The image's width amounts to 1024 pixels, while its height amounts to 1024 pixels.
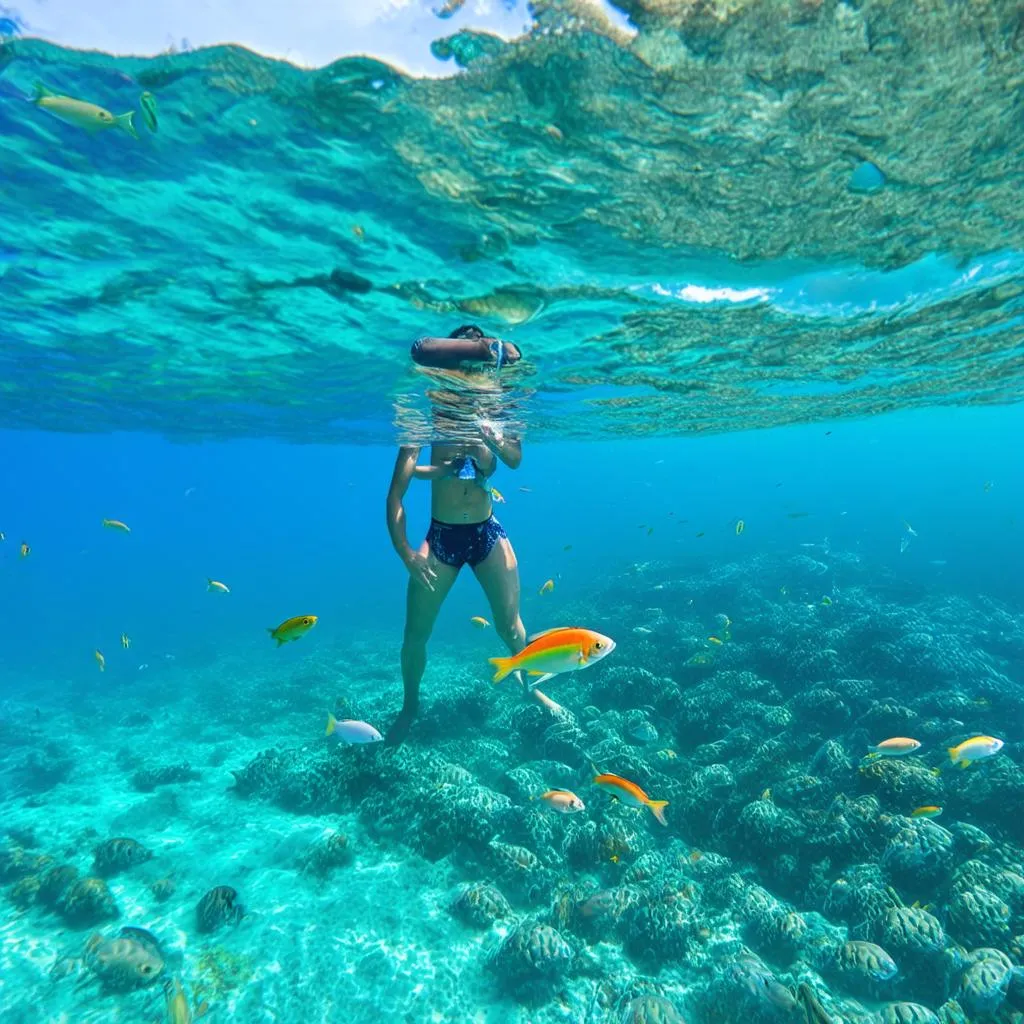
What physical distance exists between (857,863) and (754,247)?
8.95 meters

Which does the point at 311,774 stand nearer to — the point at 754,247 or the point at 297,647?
the point at 754,247

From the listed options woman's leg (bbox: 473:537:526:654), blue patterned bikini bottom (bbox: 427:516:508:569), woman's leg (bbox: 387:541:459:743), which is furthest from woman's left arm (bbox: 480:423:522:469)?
woman's leg (bbox: 387:541:459:743)

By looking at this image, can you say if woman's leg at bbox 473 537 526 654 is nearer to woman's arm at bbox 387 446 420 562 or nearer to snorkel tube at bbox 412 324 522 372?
woman's arm at bbox 387 446 420 562

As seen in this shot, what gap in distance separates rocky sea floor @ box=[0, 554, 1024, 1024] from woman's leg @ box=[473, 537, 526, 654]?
2.69 metres

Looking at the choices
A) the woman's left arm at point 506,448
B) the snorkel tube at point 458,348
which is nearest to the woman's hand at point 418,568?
the woman's left arm at point 506,448

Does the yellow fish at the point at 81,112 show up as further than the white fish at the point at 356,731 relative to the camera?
No

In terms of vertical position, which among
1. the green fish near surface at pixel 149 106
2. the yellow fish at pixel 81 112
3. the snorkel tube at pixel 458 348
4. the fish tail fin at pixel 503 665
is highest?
the green fish near surface at pixel 149 106

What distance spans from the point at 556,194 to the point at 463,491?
420 cm

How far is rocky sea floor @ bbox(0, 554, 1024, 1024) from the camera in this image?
5.53m

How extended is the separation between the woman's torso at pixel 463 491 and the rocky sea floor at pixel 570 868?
438 cm

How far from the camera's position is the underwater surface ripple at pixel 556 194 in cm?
494

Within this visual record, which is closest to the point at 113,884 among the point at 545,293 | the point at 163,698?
the point at 545,293

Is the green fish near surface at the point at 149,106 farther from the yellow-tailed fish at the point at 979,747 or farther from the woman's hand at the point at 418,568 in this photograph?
the yellow-tailed fish at the point at 979,747

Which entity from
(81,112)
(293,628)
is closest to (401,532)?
(293,628)
